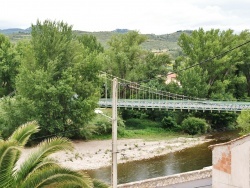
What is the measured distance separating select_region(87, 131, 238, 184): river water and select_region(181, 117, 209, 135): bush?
6.84 metres

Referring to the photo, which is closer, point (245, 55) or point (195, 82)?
point (195, 82)

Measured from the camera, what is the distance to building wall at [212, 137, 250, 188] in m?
9.61

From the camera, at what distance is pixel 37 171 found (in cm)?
668

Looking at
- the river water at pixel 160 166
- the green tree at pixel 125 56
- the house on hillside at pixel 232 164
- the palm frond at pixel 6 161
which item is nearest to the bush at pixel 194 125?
the river water at pixel 160 166

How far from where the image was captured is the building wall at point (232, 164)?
9.61 m

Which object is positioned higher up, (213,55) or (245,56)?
(213,55)

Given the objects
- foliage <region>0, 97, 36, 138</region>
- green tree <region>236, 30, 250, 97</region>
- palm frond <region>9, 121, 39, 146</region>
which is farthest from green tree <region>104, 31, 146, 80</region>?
palm frond <region>9, 121, 39, 146</region>

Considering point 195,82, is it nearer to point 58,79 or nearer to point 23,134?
point 58,79

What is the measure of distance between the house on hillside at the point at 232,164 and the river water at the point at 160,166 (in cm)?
1045

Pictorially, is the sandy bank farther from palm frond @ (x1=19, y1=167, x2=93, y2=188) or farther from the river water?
palm frond @ (x1=19, y1=167, x2=93, y2=188)

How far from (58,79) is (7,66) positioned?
35.2 feet

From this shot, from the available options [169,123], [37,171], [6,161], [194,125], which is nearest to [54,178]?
[37,171]

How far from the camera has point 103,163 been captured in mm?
24281

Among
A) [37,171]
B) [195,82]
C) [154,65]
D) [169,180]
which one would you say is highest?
[37,171]
